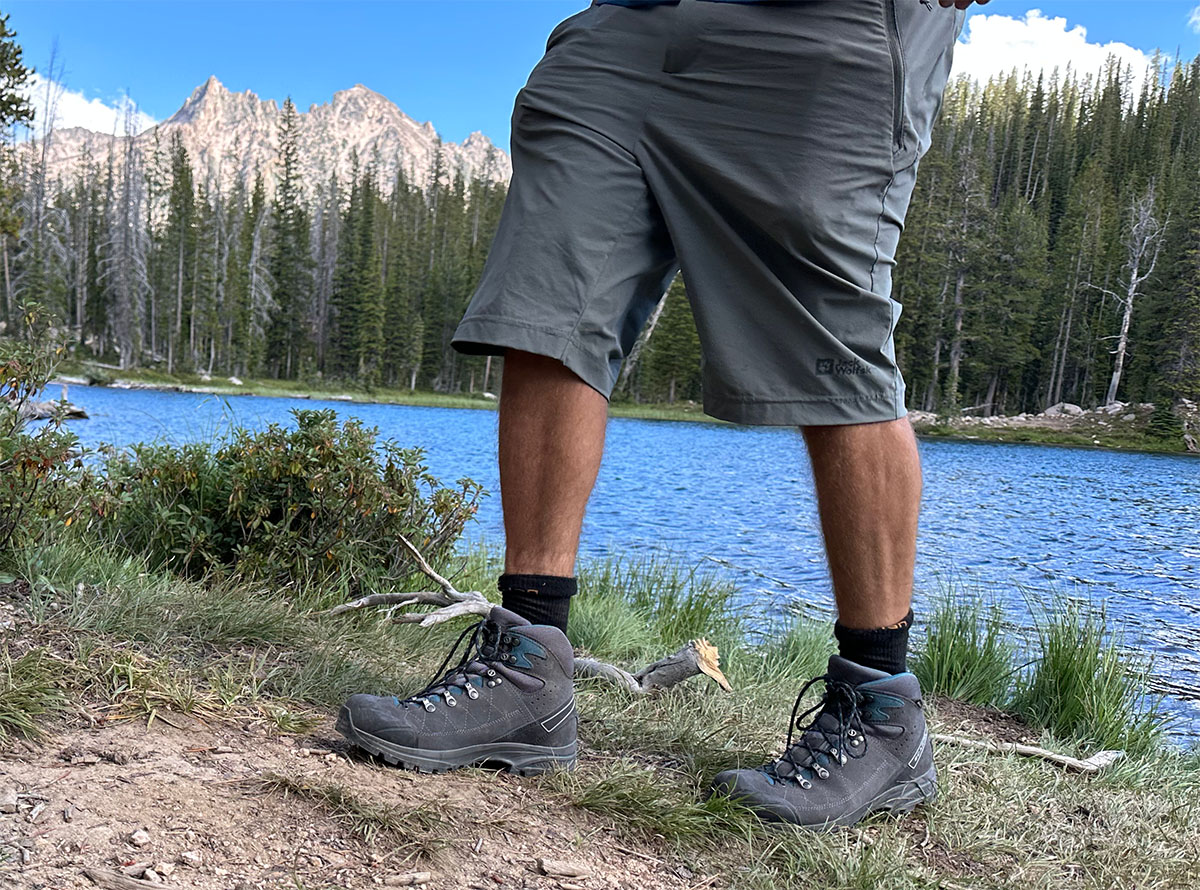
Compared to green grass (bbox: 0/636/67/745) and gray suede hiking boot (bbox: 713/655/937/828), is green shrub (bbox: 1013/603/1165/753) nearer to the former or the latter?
gray suede hiking boot (bbox: 713/655/937/828)

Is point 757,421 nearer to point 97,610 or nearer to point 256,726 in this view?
point 256,726

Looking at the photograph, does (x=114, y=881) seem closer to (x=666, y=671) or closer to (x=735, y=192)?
(x=735, y=192)

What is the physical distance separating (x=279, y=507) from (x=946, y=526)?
9.15 meters

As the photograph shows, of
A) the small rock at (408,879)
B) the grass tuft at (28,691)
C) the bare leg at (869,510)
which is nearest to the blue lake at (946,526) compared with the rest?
the bare leg at (869,510)

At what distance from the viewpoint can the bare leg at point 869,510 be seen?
153 cm

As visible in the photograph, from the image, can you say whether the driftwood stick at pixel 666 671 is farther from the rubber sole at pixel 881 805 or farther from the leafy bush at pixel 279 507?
the leafy bush at pixel 279 507

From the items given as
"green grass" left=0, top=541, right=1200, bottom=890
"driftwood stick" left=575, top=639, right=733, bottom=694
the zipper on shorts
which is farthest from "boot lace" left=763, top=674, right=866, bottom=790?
the zipper on shorts

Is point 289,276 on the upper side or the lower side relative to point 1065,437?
upper

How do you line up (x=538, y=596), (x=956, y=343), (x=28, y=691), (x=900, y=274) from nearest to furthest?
(x=28, y=691) → (x=538, y=596) → (x=956, y=343) → (x=900, y=274)

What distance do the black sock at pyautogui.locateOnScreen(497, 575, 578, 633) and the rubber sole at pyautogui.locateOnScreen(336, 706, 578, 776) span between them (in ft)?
0.69

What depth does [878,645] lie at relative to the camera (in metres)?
1.58

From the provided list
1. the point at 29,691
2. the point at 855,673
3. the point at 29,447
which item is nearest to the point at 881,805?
the point at 855,673

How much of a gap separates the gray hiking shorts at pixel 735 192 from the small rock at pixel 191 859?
0.81 m

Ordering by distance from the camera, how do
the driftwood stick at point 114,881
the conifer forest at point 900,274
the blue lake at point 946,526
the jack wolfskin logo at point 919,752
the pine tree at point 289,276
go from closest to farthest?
the driftwood stick at point 114,881
the jack wolfskin logo at point 919,752
the blue lake at point 946,526
the conifer forest at point 900,274
the pine tree at point 289,276
